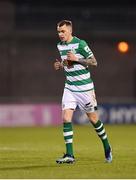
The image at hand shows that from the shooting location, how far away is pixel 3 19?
40.1 metres

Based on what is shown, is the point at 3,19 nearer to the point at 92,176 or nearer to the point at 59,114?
the point at 59,114

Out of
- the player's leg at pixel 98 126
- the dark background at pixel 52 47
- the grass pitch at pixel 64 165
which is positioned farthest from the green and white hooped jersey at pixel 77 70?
the dark background at pixel 52 47

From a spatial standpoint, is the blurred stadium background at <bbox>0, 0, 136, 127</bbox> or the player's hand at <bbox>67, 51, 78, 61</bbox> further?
the blurred stadium background at <bbox>0, 0, 136, 127</bbox>

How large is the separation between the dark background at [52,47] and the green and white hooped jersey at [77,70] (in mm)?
26201

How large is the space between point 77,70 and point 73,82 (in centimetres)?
22

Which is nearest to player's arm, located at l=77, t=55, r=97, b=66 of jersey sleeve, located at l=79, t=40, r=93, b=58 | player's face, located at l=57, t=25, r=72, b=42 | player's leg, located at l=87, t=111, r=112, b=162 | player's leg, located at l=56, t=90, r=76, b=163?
jersey sleeve, located at l=79, t=40, r=93, b=58

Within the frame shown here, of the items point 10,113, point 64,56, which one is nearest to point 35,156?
point 64,56

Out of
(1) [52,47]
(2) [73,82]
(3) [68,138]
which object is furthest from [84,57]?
(1) [52,47]

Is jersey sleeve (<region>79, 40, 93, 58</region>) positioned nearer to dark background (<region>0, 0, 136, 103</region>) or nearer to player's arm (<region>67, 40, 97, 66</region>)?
player's arm (<region>67, 40, 97, 66</region>)

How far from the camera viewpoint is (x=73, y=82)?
13.1 meters

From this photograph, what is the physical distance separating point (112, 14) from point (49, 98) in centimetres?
594

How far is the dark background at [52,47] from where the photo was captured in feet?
131

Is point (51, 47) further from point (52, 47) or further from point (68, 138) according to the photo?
point (68, 138)

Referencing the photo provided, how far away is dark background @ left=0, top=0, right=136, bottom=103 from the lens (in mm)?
39938
